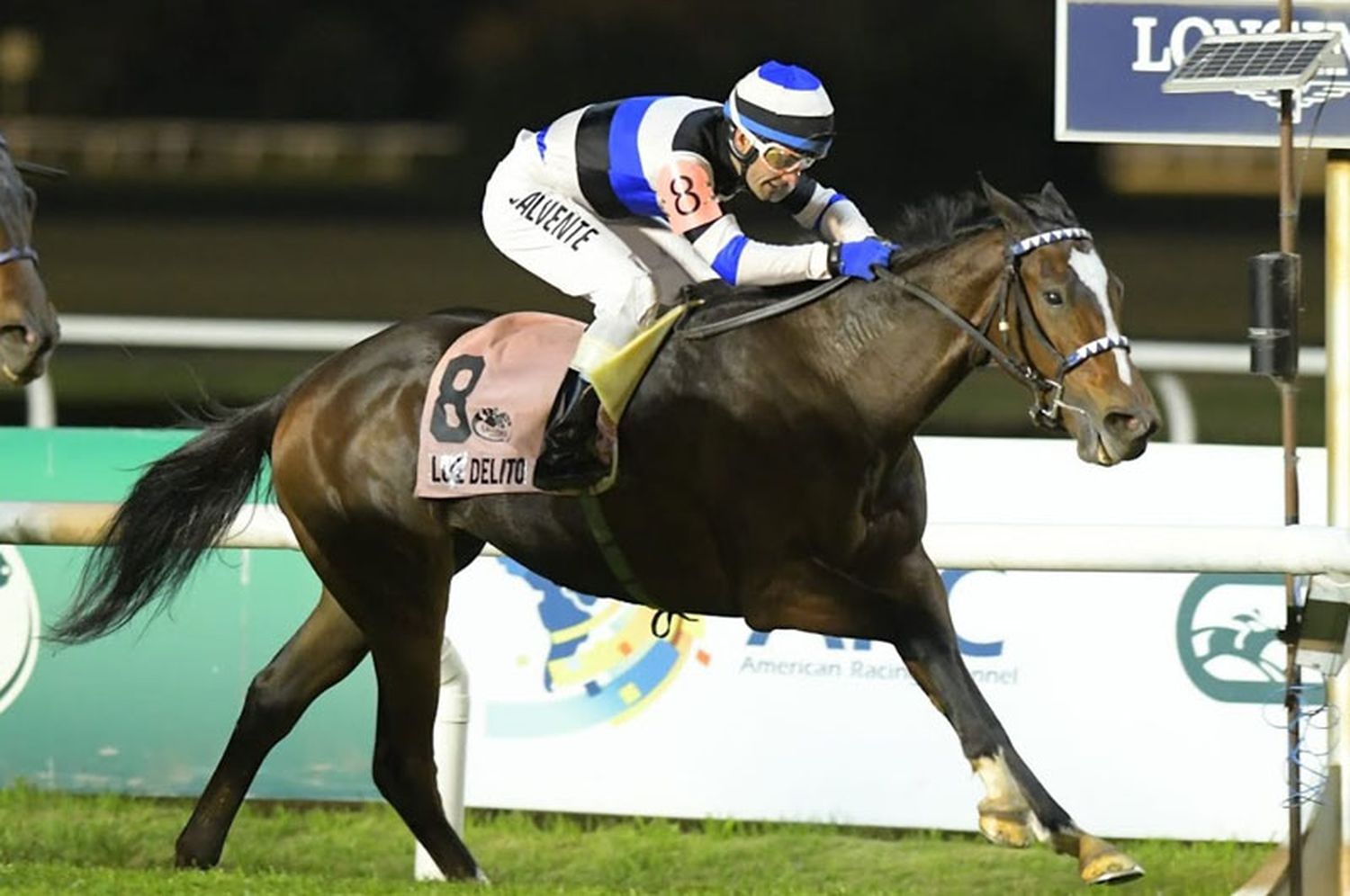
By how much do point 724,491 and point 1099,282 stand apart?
82 centimetres

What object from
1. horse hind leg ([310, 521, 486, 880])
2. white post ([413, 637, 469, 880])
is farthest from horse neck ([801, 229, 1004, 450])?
white post ([413, 637, 469, 880])

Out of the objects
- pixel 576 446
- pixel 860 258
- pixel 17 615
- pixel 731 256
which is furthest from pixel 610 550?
pixel 17 615

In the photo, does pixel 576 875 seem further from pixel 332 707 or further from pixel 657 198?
pixel 657 198

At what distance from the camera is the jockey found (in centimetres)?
470

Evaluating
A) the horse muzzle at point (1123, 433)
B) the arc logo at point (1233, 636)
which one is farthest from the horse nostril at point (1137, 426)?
the arc logo at point (1233, 636)

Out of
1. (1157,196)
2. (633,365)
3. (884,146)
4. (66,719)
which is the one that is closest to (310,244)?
(884,146)

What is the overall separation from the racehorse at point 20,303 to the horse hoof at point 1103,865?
1.97 metres

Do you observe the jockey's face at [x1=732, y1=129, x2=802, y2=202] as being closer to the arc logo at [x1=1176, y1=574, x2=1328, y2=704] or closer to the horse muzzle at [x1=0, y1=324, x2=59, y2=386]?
the horse muzzle at [x1=0, y1=324, x2=59, y2=386]

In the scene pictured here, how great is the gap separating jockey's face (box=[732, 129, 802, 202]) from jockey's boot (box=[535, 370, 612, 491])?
1.63ft

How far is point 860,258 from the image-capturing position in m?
4.79

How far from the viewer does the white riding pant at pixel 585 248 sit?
4805 millimetres

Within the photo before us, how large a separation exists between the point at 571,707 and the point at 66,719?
1.26 metres

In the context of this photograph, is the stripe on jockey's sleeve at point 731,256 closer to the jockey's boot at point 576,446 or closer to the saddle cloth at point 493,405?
the saddle cloth at point 493,405

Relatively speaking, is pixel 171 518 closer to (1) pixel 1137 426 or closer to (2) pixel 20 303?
(2) pixel 20 303
